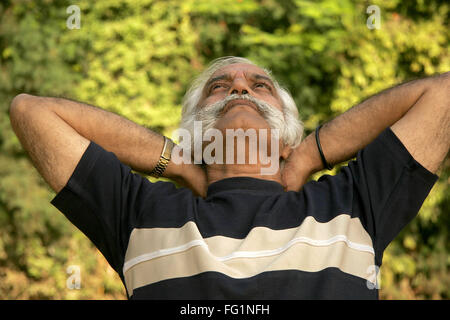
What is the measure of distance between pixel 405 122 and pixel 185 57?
356 cm

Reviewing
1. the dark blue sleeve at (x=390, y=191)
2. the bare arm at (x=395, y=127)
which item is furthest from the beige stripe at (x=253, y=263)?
the bare arm at (x=395, y=127)

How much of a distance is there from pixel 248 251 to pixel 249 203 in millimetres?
238

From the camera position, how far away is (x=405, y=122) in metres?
1.77

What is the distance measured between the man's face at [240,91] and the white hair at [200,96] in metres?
0.06

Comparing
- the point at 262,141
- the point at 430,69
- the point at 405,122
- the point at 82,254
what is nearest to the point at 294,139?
the point at 262,141

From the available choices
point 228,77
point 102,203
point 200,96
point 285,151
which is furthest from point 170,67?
point 102,203

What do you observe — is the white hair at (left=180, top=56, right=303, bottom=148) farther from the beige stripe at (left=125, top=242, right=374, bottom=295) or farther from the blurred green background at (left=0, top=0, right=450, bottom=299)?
the blurred green background at (left=0, top=0, right=450, bottom=299)

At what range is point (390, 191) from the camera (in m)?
1.72

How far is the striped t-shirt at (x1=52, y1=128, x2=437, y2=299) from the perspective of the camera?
1.59 metres

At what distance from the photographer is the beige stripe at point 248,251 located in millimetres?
1617

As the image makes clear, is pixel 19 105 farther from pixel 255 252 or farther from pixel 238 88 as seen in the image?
pixel 255 252

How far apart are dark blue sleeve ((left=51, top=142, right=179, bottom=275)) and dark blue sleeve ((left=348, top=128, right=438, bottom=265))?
76 cm

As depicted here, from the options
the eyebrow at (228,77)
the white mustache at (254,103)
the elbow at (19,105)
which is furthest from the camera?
the eyebrow at (228,77)

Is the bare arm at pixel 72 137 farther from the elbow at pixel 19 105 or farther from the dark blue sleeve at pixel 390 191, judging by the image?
the dark blue sleeve at pixel 390 191
